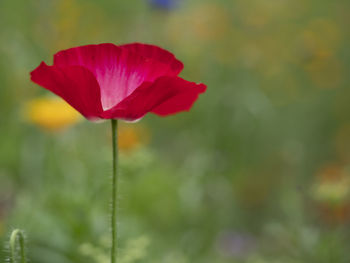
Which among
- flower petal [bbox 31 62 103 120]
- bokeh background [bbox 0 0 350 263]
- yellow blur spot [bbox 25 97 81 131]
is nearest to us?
flower petal [bbox 31 62 103 120]

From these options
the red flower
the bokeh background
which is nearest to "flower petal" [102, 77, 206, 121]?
the red flower

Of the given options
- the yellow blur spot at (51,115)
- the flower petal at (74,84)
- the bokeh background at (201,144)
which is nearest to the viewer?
the flower petal at (74,84)

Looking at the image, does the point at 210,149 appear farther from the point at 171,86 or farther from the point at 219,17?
the point at 171,86

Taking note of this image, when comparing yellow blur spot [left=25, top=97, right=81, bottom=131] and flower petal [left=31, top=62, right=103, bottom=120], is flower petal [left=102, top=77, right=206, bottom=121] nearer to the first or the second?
flower petal [left=31, top=62, right=103, bottom=120]

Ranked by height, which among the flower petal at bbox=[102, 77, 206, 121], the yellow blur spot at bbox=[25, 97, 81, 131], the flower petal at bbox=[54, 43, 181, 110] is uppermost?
the yellow blur spot at bbox=[25, 97, 81, 131]

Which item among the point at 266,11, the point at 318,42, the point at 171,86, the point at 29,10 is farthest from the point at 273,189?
the point at 171,86

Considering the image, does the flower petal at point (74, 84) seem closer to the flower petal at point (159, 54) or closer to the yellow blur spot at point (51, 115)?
the flower petal at point (159, 54)

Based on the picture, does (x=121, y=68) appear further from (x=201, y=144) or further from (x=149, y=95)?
(x=201, y=144)

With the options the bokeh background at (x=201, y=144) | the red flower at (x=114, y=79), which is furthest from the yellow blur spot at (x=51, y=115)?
the red flower at (x=114, y=79)
